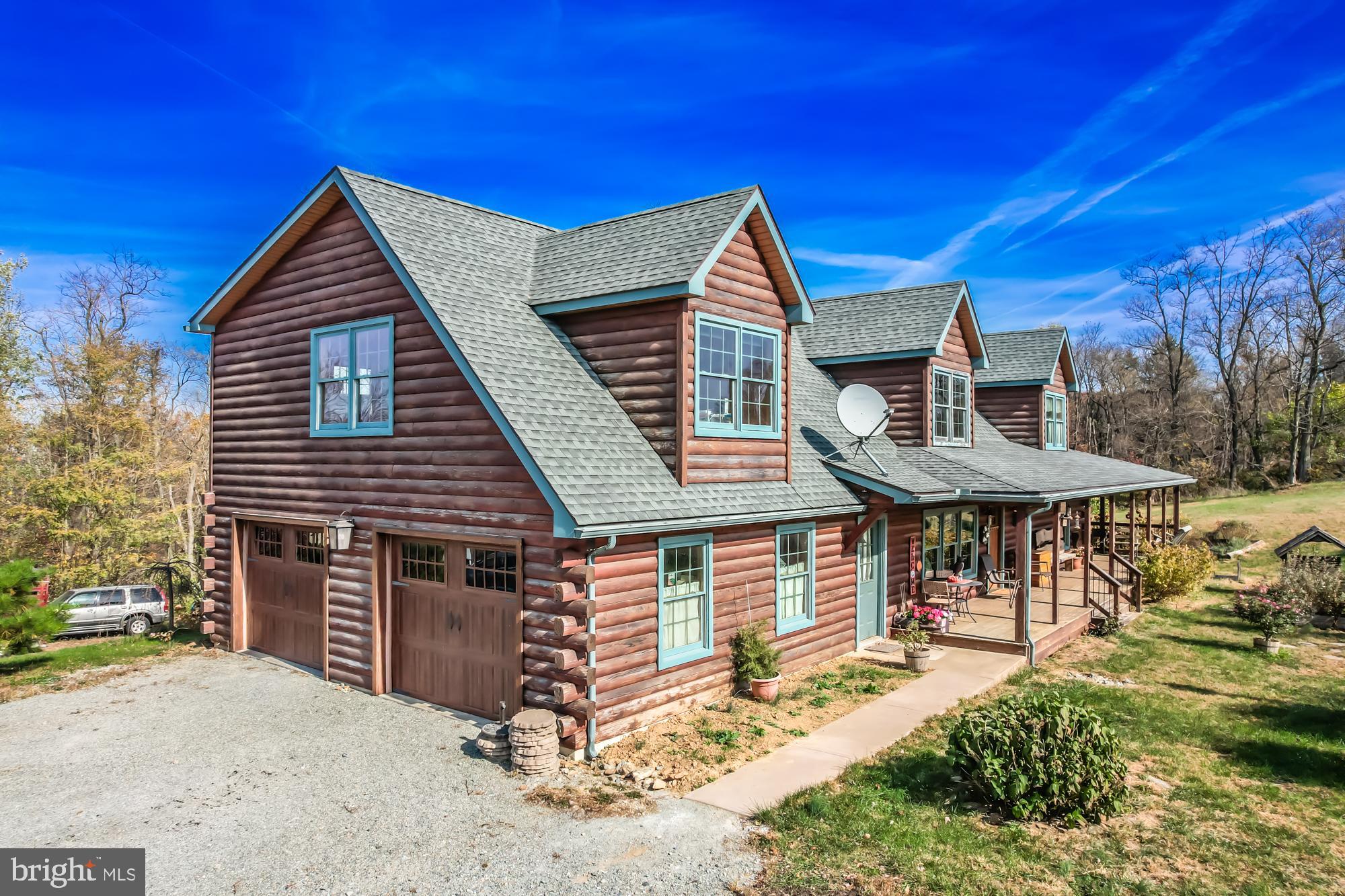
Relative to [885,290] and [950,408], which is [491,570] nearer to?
[950,408]

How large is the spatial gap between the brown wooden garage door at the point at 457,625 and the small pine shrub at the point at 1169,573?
17.5 m

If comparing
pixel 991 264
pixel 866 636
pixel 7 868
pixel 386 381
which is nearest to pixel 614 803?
pixel 7 868

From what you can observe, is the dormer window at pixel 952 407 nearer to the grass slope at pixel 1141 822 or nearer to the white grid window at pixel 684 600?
the grass slope at pixel 1141 822

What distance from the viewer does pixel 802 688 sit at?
11.6 metres

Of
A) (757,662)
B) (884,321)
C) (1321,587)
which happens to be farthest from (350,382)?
(1321,587)

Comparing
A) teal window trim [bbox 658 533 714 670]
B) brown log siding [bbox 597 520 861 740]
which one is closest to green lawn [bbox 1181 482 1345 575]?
brown log siding [bbox 597 520 861 740]

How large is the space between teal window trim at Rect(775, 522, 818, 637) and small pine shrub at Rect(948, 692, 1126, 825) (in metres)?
4.70

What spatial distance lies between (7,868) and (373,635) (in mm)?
5076

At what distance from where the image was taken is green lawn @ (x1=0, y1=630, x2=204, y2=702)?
12.5 m

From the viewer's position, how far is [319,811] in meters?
7.66

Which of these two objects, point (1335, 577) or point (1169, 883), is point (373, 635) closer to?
point (1169, 883)

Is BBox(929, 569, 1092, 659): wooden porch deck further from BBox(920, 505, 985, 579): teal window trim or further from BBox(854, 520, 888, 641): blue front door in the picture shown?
BBox(854, 520, 888, 641): blue front door

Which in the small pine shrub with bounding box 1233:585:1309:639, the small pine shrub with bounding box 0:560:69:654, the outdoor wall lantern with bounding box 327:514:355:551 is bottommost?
the small pine shrub with bounding box 1233:585:1309:639

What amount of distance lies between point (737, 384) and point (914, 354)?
737 cm
